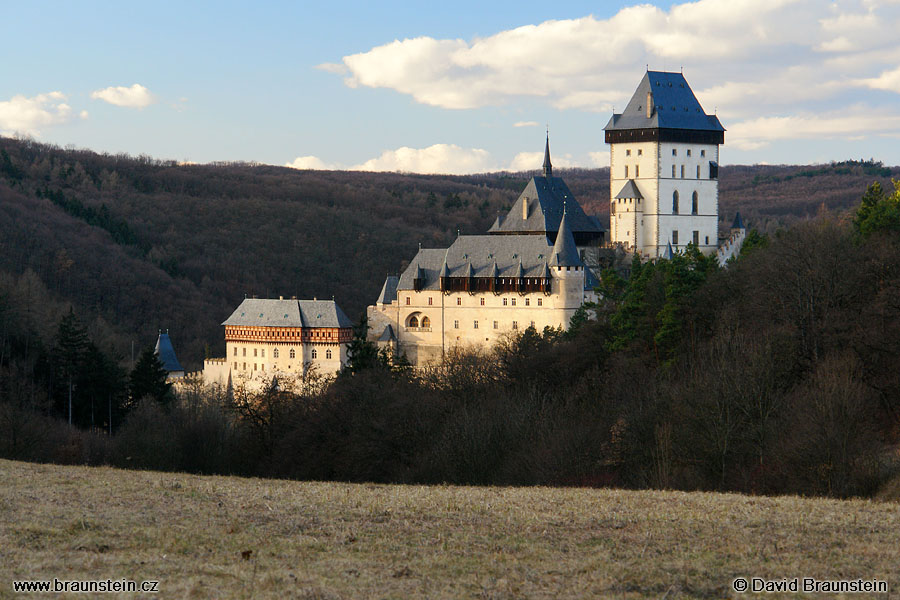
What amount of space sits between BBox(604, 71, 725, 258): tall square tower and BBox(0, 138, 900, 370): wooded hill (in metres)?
32.3

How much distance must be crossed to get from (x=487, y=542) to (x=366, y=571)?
233 cm

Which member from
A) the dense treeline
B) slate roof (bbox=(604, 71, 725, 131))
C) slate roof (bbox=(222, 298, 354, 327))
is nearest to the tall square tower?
slate roof (bbox=(604, 71, 725, 131))

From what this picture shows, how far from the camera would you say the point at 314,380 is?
6688 centimetres

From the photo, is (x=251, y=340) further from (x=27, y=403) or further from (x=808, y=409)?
(x=808, y=409)

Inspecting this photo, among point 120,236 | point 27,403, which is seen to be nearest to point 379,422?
point 27,403

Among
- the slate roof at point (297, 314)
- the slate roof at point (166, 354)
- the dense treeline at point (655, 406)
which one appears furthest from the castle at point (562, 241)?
the dense treeline at point (655, 406)

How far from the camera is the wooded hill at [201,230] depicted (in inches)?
4119

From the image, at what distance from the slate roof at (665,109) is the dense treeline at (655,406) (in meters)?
28.0

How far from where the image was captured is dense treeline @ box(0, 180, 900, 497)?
27.4 metres

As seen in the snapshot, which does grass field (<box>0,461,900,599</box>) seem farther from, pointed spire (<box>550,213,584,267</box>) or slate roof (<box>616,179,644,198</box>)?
slate roof (<box>616,179,644,198</box>)

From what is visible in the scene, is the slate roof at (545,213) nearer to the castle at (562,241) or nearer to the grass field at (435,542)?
the castle at (562,241)

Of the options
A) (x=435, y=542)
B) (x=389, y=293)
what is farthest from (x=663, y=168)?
(x=435, y=542)

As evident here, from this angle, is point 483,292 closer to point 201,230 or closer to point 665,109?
point 665,109

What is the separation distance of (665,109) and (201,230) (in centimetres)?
8388
